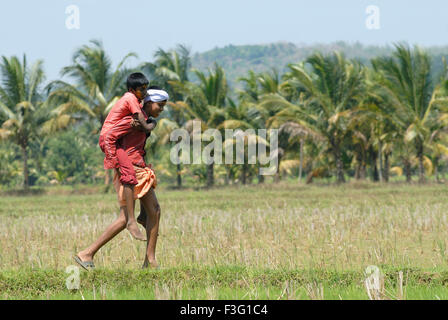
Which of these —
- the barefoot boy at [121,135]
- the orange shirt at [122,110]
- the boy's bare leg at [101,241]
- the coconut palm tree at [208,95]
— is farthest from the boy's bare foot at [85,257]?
the coconut palm tree at [208,95]

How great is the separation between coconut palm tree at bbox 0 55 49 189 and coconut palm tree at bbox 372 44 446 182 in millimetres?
13938

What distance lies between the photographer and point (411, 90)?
2217 centimetres

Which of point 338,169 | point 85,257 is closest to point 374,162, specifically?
point 338,169

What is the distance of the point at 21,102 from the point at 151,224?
72.0 feet

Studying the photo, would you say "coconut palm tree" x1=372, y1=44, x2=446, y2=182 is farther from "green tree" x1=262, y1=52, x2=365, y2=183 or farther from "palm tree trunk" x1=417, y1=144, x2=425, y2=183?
"green tree" x1=262, y1=52, x2=365, y2=183

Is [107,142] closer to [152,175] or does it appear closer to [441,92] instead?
[152,175]

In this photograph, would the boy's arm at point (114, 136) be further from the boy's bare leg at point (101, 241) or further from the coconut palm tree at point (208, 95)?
the coconut palm tree at point (208, 95)

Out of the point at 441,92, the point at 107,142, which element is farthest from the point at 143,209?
the point at 441,92

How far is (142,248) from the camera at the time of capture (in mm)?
6637

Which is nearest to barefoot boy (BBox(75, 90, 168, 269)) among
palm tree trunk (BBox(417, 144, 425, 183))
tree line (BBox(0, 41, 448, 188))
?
tree line (BBox(0, 41, 448, 188))

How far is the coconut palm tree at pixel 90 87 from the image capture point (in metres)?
24.6

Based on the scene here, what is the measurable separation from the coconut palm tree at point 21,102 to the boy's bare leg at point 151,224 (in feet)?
69.5
